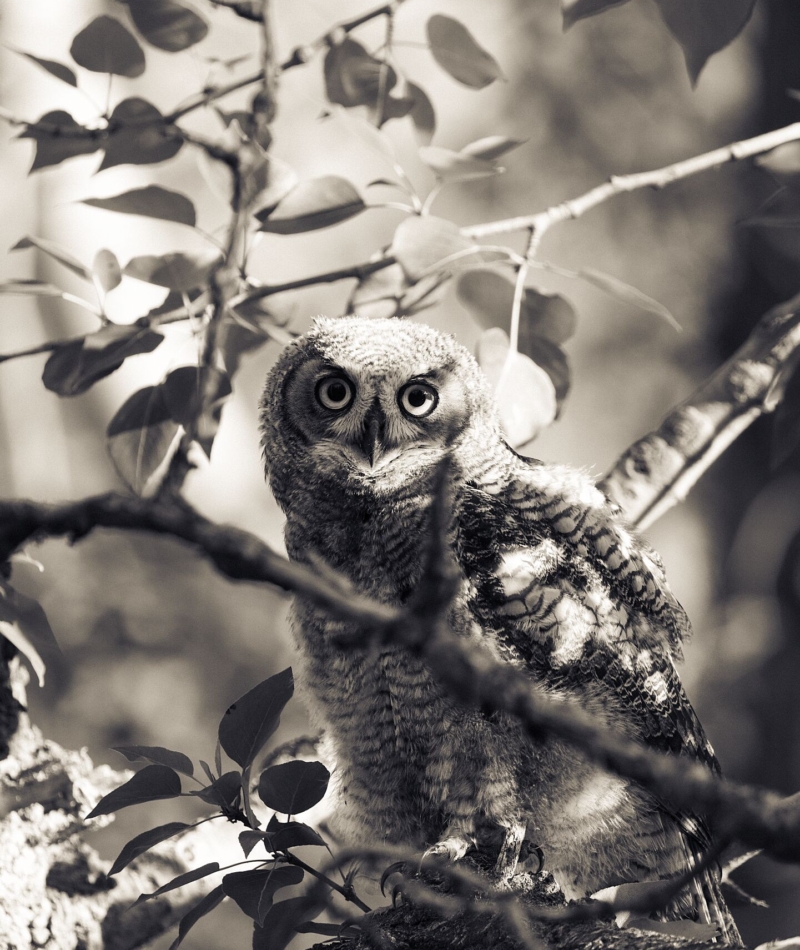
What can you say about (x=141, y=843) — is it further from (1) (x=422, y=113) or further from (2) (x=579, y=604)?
(1) (x=422, y=113)

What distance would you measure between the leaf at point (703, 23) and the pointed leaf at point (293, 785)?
991 millimetres

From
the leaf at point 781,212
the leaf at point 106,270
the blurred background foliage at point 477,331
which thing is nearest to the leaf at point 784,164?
the leaf at point 781,212

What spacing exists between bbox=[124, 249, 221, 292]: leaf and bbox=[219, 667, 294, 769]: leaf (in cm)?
86

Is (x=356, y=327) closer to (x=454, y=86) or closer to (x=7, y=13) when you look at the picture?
(x=7, y=13)

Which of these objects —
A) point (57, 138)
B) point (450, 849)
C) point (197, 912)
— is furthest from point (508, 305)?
point (197, 912)

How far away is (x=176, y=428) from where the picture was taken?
Answer: 1846mm

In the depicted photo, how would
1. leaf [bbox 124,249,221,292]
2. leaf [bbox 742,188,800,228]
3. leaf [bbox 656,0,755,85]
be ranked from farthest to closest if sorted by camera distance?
leaf [bbox 124,249,221,292] → leaf [bbox 742,188,800,228] → leaf [bbox 656,0,755,85]

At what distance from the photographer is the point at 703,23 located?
3.27ft

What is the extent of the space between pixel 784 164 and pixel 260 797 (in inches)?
47.4

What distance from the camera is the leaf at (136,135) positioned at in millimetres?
1783

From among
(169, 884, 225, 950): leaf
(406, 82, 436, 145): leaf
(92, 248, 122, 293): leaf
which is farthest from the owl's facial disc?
(169, 884, 225, 950): leaf

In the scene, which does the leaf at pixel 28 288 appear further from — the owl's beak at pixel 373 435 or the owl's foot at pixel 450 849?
the owl's foot at pixel 450 849

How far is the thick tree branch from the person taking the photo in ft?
7.29

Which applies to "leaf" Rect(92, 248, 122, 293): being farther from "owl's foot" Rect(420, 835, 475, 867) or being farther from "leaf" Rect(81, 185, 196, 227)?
"owl's foot" Rect(420, 835, 475, 867)
